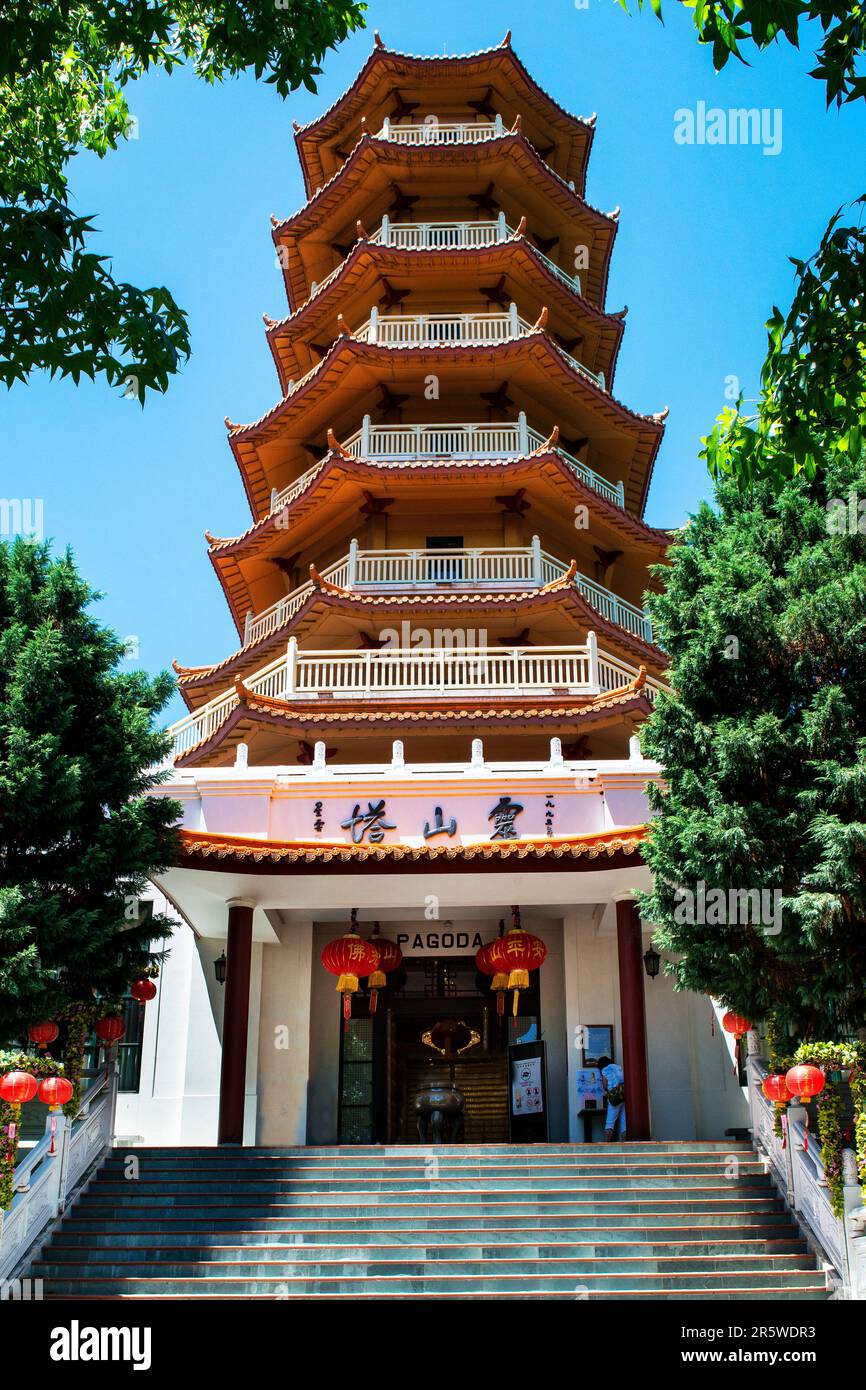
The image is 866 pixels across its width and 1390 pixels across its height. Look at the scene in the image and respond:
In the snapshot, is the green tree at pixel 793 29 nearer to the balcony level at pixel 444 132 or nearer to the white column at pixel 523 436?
the white column at pixel 523 436

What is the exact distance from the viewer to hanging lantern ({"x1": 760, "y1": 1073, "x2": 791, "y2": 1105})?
10430 mm

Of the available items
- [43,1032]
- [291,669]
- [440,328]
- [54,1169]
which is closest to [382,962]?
[43,1032]

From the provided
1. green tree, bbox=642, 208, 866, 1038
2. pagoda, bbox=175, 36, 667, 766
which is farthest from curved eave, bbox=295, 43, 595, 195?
green tree, bbox=642, 208, 866, 1038

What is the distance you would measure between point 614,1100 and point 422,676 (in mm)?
6724

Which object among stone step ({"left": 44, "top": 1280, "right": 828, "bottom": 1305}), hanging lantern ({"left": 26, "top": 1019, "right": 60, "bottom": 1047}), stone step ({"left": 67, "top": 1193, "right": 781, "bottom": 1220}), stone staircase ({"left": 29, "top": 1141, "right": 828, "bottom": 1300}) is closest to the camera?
stone step ({"left": 44, "top": 1280, "right": 828, "bottom": 1305})

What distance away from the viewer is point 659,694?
36.0 ft

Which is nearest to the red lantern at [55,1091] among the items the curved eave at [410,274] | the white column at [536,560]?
the white column at [536,560]

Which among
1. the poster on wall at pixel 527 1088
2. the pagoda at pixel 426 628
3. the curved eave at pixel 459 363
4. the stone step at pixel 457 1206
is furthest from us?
the curved eave at pixel 459 363

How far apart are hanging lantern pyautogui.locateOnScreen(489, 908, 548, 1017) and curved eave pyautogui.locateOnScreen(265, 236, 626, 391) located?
41.5 ft

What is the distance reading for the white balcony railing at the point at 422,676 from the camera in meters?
17.8

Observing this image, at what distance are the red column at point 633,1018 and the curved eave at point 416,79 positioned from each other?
17.2m

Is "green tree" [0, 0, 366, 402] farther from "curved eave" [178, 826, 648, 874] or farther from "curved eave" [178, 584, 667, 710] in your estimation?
"curved eave" [178, 584, 667, 710]

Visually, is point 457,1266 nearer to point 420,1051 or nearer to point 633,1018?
point 633,1018

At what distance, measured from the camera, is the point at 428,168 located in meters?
23.0
